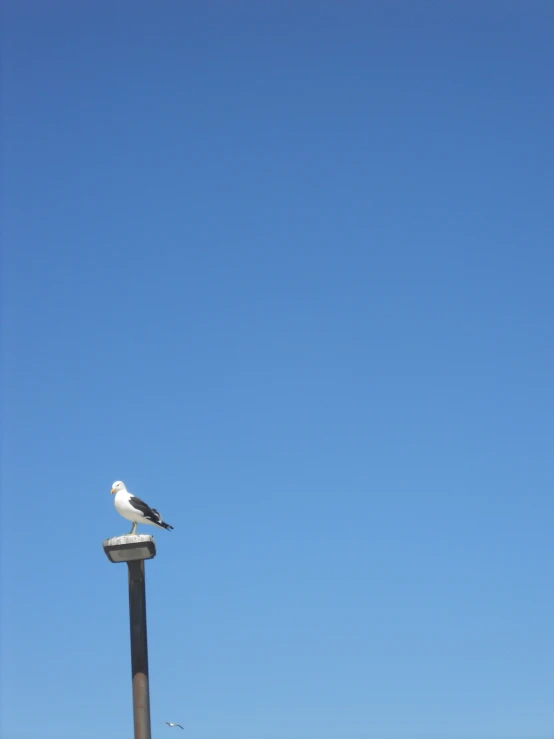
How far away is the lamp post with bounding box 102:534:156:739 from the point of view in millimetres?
11844

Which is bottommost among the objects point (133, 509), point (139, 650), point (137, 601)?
point (139, 650)

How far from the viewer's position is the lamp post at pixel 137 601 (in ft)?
38.9

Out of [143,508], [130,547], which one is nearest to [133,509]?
[143,508]

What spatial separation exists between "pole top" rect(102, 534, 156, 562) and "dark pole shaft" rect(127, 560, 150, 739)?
0.40ft

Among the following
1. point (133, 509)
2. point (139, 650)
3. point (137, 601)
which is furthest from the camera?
point (133, 509)

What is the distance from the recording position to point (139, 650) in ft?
39.5

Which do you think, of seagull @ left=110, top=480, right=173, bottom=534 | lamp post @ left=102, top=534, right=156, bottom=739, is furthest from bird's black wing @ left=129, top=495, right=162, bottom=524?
lamp post @ left=102, top=534, right=156, bottom=739

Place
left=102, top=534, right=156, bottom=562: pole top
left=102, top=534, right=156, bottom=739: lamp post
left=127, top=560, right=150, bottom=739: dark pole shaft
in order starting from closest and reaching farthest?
left=127, top=560, right=150, bottom=739: dark pole shaft → left=102, top=534, right=156, bottom=739: lamp post → left=102, top=534, right=156, bottom=562: pole top

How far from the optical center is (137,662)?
1202 centimetres

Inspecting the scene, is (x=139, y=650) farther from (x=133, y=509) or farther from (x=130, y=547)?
(x=133, y=509)

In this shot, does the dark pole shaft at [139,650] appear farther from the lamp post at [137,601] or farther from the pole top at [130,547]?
the pole top at [130,547]

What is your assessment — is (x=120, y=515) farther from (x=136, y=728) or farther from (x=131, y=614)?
(x=136, y=728)

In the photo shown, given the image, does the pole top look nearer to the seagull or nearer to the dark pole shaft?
the dark pole shaft

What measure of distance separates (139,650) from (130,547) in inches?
54.4
